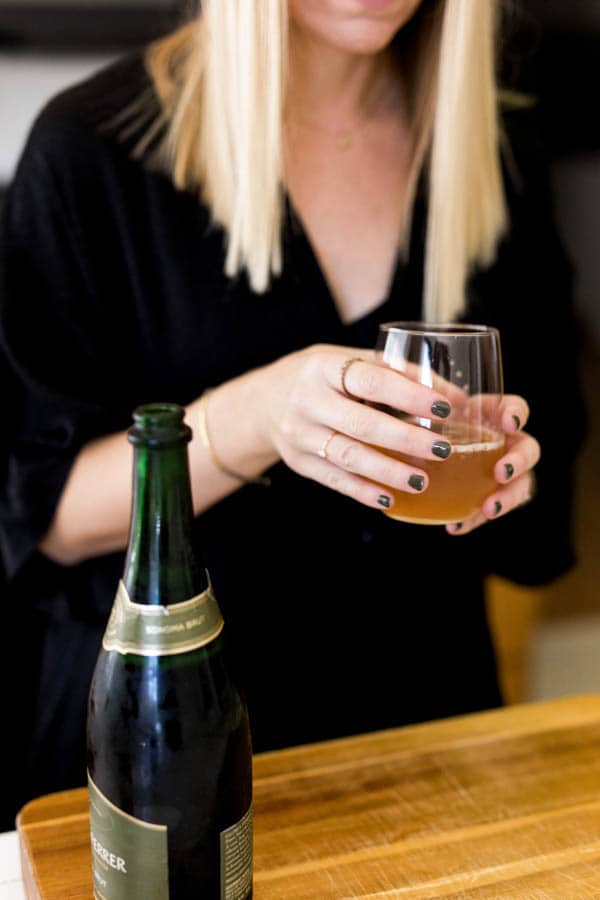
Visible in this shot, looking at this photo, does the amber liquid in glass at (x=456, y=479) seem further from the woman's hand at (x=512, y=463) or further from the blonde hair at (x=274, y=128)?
the blonde hair at (x=274, y=128)

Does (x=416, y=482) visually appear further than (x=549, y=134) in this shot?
No

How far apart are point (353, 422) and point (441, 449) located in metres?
0.07

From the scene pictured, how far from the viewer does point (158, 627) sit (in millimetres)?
623

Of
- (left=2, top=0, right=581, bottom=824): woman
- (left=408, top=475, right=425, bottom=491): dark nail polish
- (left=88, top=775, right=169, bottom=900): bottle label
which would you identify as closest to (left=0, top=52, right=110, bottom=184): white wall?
(left=2, top=0, right=581, bottom=824): woman

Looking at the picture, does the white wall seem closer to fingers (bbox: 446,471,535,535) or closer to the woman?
the woman

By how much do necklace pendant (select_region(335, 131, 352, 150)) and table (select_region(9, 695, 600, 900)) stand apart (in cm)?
74

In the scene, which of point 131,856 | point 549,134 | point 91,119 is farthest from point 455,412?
point 549,134

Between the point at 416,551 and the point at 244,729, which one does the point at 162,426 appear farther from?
the point at 416,551

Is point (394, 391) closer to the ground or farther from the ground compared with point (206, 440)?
farther from the ground

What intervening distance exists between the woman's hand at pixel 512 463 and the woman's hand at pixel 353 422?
0.27ft

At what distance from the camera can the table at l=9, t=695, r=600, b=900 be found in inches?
28.8

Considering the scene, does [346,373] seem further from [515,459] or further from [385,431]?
[515,459]

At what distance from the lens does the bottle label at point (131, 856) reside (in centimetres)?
62

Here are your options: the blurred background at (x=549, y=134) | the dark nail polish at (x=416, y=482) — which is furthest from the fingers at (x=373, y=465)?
the blurred background at (x=549, y=134)
